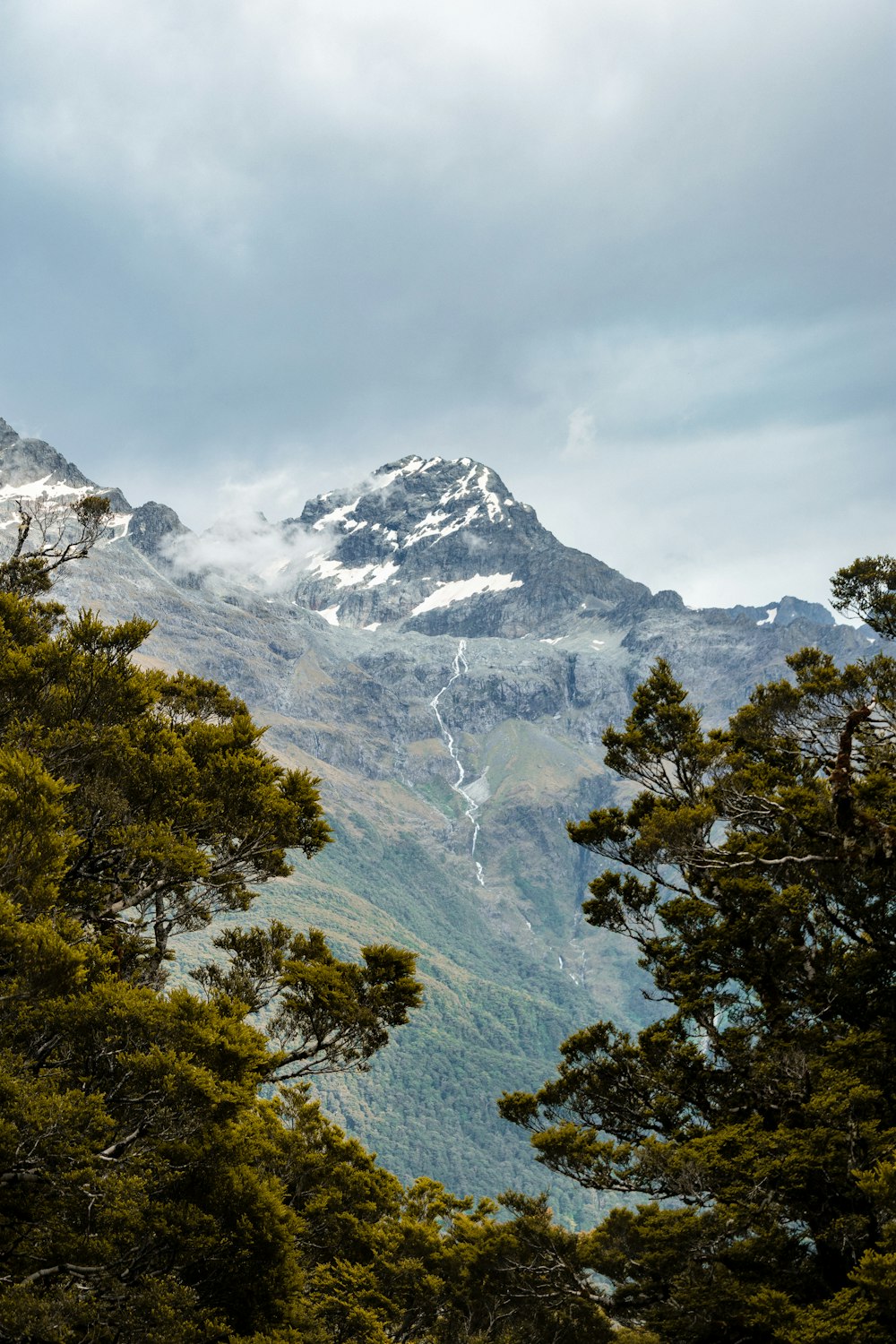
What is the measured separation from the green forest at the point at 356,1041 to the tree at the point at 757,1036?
3.3 inches

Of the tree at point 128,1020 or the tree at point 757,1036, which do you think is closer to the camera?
the tree at point 128,1020

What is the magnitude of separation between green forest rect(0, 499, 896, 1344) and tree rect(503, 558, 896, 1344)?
0.27ft

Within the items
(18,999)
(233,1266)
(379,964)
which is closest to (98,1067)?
(18,999)

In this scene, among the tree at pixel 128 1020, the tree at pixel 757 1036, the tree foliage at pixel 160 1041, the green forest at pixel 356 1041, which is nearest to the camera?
the tree at pixel 128 1020

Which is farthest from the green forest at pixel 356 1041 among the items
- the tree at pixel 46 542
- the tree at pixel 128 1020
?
the tree at pixel 46 542

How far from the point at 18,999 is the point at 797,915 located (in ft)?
48.0

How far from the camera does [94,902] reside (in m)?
18.1

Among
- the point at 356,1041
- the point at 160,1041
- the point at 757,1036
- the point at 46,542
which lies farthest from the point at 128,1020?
the point at 46,542

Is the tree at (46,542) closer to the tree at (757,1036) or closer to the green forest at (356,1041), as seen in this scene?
the green forest at (356,1041)

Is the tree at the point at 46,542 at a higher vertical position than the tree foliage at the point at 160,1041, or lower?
higher

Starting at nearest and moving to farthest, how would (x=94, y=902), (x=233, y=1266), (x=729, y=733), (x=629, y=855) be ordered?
1. (x=233, y=1266)
2. (x=94, y=902)
3. (x=629, y=855)
4. (x=729, y=733)

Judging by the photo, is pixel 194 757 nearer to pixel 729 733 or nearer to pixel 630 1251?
pixel 729 733

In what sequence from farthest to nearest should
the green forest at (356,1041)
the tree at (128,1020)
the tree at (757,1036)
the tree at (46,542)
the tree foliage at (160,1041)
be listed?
1. the tree at (46,542)
2. the tree at (757,1036)
3. the green forest at (356,1041)
4. the tree foliage at (160,1041)
5. the tree at (128,1020)

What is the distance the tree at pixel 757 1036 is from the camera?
1485cm
